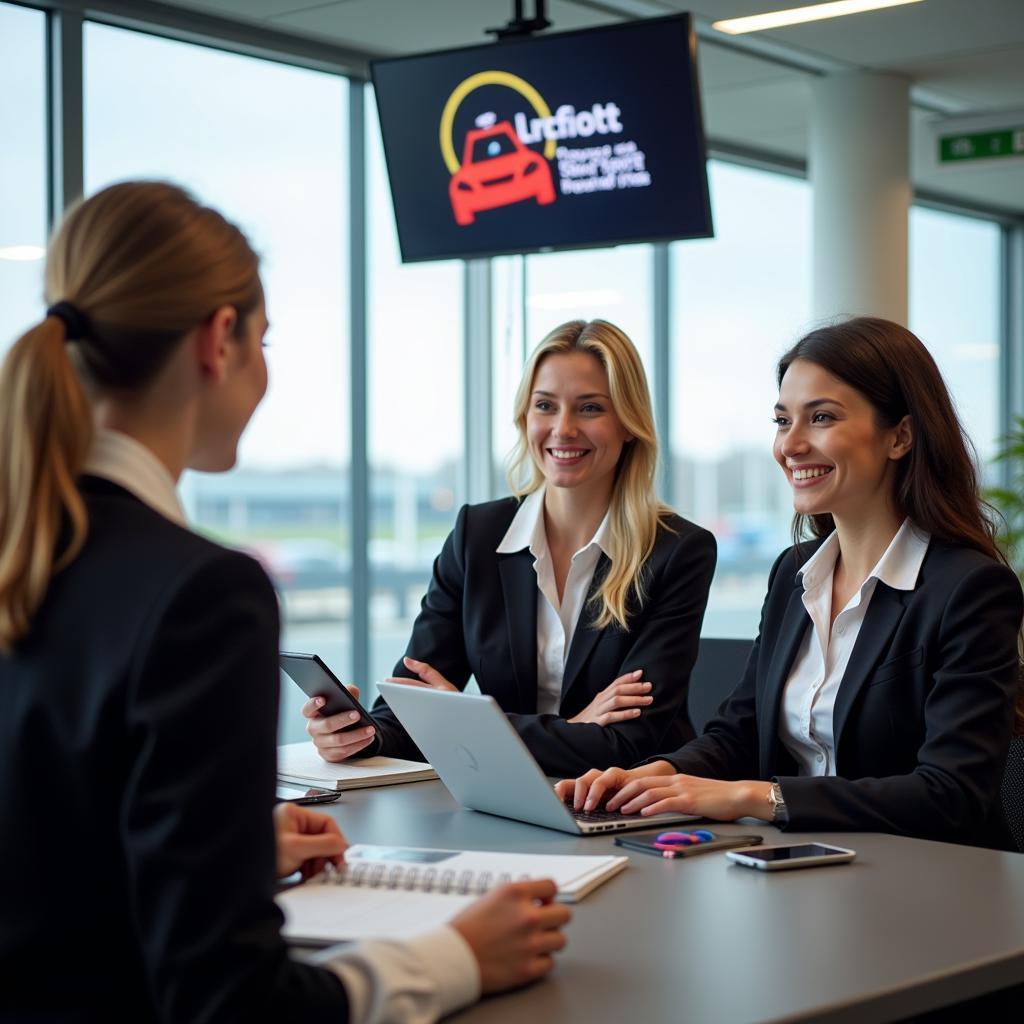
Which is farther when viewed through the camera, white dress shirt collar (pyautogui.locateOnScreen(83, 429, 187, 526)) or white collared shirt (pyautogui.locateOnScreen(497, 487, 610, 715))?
white collared shirt (pyautogui.locateOnScreen(497, 487, 610, 715))

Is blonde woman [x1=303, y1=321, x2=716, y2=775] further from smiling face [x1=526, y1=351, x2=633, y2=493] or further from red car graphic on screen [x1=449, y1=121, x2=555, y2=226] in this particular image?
red car graphic on screen [x1=449, y1=121, x2=555, y2=226]

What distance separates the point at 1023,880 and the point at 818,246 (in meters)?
4.77

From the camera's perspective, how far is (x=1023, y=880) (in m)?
1.79

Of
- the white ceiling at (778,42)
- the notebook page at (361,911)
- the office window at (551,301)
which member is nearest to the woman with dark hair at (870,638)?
the notebook page at (361,911)

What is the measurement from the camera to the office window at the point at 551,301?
19.9 ft

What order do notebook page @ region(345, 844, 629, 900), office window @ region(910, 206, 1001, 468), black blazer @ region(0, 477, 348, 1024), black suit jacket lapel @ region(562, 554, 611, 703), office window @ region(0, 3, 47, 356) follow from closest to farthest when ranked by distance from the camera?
black blazer @ region(0, 477, 348, 1024) < notebook page @ region(345, 844, 629, 900) < black suit jacket lapel @ region(562, 554, 611, 703) < office window @ region(0, 3, 47, 356) < office window @ region(910, 206, 1001, 468)

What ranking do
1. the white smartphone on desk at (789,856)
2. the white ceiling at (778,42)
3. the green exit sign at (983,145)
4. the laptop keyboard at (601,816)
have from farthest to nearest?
the green exit sign at (983,145) < the white ceiling at (778,42) < the laptop keyboard at (601,816) < the white smartphone on desk at (789,856)

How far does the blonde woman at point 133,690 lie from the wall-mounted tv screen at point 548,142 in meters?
2.93

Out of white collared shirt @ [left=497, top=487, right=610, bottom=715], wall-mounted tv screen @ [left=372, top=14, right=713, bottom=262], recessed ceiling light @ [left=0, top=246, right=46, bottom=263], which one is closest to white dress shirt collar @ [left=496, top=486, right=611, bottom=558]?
white collared shirt @ [left=497, top=487, right=610, bottom=715]

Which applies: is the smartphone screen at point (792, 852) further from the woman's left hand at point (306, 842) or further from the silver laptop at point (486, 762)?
the woman's left hand at point (306, 842)

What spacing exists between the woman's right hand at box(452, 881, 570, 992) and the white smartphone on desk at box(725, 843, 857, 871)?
53 cm

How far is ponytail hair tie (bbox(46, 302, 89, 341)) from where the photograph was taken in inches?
47.4

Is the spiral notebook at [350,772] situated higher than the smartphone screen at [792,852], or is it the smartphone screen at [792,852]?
the smartphone screen at [792,852]

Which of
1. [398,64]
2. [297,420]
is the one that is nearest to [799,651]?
[398,64]
